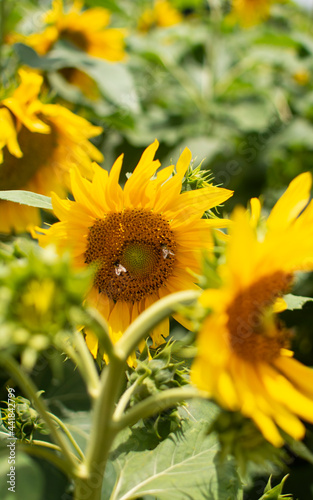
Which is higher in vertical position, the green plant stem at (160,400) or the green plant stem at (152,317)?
the green plant stem at (152,317)

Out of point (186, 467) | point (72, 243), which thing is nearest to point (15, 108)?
point (72, 243)

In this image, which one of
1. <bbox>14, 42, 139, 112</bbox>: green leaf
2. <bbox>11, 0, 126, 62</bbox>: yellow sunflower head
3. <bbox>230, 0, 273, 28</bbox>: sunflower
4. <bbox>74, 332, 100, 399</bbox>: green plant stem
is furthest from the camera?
<bbox>230, 0, 273, 28</bbox>: sunflower

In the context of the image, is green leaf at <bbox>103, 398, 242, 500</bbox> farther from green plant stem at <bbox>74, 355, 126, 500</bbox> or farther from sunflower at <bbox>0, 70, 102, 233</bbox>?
sunflower at <bbox>0, 70, 102, 233</bbox>

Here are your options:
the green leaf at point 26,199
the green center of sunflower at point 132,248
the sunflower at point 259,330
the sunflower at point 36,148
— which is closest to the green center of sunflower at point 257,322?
the sunflower at point 259,330

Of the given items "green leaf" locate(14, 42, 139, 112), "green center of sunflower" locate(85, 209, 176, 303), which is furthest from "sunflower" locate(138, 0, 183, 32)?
"green center of sunflower" locate(85, 209, 176, 303)

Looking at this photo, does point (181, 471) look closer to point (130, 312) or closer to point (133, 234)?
point (130, 312)

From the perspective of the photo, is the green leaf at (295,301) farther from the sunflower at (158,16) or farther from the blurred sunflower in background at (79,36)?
the sunflower at (158,16)
